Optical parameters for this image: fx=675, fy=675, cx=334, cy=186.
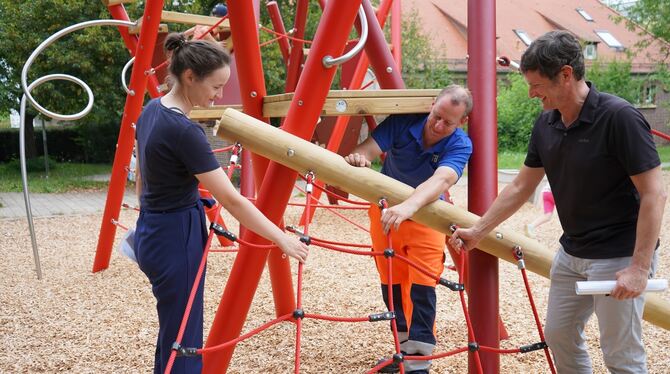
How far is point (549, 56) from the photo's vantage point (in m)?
1.96

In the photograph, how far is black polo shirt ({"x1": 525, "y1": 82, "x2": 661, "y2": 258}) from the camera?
1.90 metres

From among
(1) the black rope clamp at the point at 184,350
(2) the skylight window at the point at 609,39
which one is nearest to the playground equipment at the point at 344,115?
(1) the black rope clamp at the point at 184,350

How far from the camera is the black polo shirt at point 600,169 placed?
1.90 m

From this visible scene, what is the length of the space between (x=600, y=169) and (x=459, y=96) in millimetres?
745

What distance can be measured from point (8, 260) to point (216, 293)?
2.73 meters

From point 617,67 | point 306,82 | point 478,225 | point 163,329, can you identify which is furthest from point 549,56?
point 617,67

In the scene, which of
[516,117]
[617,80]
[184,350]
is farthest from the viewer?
[617,80]

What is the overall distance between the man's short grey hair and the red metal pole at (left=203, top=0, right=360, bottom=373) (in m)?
0.46

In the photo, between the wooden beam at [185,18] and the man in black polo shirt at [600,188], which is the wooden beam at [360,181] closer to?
the man in black polo shirt at [600,188]

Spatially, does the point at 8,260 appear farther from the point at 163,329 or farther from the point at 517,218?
the point at 517,218

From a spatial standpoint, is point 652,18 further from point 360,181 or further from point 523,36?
point 360,181

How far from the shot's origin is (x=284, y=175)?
2.50 m

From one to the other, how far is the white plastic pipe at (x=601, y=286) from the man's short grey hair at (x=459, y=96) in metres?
0.95

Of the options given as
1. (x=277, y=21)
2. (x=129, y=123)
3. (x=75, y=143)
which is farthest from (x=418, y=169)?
(x=75, y=143)
